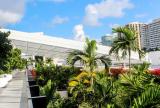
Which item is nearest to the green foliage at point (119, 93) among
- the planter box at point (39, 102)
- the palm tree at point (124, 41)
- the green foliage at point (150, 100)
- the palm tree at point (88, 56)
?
the green foliage at point (150, 100)

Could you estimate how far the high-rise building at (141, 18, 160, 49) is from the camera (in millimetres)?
101875

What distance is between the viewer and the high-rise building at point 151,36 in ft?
334

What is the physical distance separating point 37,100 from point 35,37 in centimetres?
2166

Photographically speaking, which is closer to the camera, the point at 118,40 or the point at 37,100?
the point at 37,100

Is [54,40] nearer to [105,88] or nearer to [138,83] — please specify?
[105,88]

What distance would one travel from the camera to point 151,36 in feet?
340

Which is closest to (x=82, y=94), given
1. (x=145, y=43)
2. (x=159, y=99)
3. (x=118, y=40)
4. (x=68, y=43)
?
(x=159, y=99)

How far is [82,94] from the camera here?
12.3 m

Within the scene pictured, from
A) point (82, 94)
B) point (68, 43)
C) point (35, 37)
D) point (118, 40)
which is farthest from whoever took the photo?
point (35, 37)

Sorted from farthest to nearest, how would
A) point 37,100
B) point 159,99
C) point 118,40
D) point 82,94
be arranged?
1. point 118,40
2. point 82,94
3. point 37,100
4. point 159,99

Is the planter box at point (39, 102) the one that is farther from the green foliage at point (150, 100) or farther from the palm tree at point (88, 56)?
the palm tree at point (88, 56)

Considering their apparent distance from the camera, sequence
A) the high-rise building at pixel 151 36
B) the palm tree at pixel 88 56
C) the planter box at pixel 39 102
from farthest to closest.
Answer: the high-rise building at pixel 151 36 < the palm tree at pixel 88 56 < the planter box at pixel 39 102

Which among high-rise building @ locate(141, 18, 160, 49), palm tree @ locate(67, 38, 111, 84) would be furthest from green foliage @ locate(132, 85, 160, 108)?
high-rise building @ locate(141, 18, 160, 49)

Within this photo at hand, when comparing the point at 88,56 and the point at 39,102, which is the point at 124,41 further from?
the point at 39,102
